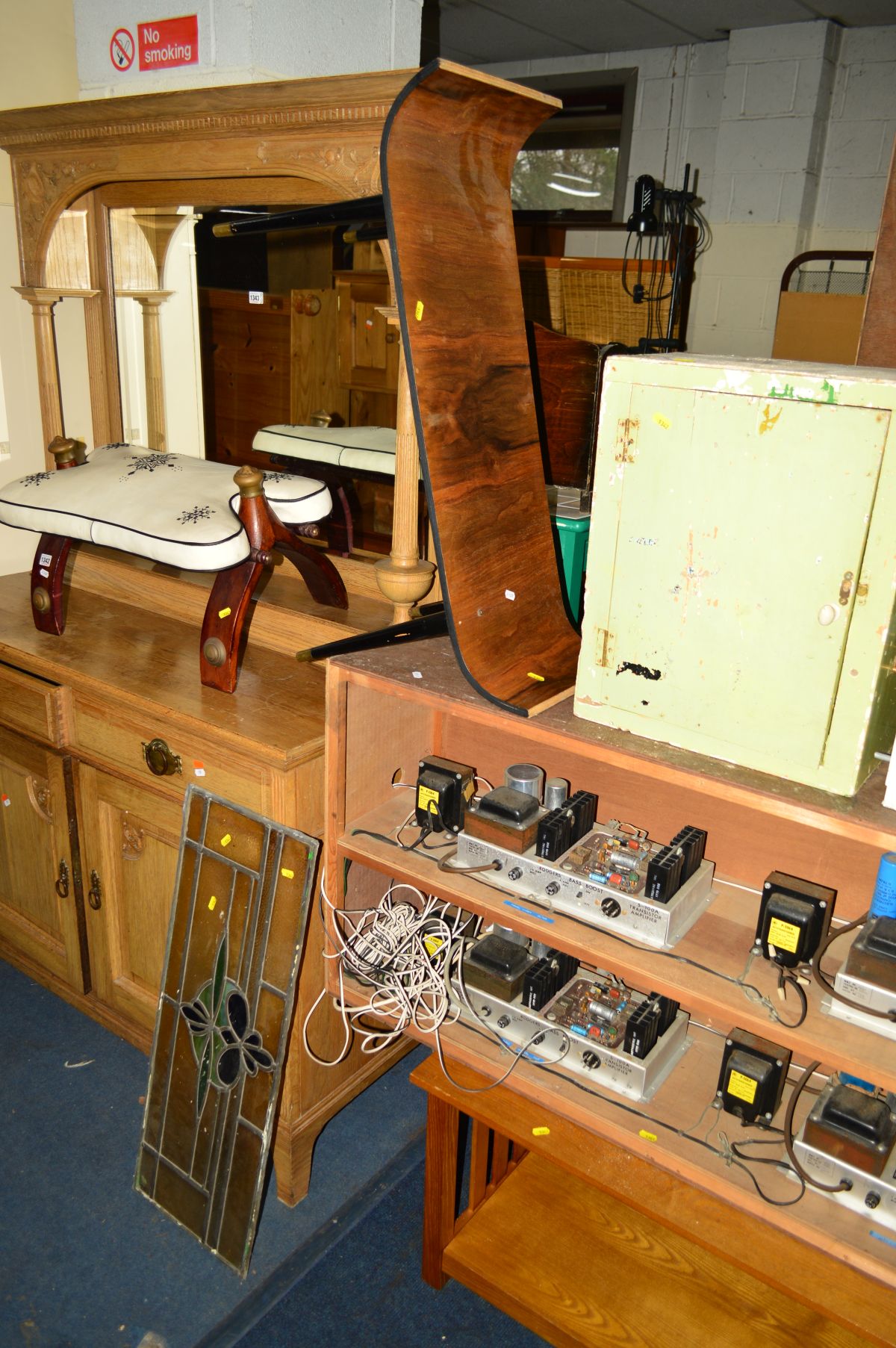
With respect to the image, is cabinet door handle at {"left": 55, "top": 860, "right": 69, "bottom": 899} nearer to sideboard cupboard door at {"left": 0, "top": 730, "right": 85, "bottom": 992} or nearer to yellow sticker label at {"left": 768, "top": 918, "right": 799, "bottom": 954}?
sideboard cupboard door at {"left": 0, "top": 730, "right": 85, "bottom": 992}

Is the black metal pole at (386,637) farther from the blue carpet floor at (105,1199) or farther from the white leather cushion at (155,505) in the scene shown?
the blue carpet floor at (105,1199)

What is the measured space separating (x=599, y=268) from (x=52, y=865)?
3120 millimetres

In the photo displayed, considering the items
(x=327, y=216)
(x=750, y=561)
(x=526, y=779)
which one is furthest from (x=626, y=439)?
(x=327, y=216)

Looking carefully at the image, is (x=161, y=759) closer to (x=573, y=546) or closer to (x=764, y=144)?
(x=573, y=546)

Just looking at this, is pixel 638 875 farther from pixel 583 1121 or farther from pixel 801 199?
pixel 801 199

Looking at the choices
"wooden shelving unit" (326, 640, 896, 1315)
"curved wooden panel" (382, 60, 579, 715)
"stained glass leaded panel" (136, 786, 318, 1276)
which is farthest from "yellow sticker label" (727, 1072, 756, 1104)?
"stained glass leaded panel" (136, 786, 318, 1276)

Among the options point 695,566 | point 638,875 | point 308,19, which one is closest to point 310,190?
point 308,19

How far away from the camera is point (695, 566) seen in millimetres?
1077

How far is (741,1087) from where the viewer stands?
124cm

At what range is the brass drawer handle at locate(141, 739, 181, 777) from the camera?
67.3 inches

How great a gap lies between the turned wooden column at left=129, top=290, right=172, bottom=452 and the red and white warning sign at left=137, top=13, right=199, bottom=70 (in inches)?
17.3

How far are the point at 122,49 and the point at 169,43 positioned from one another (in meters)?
0.19

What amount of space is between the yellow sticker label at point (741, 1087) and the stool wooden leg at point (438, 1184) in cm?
44

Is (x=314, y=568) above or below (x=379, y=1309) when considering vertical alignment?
above
